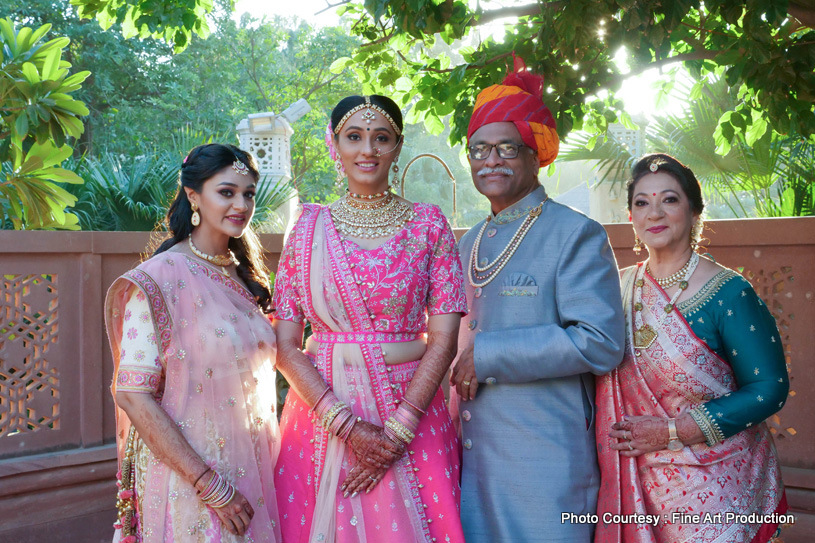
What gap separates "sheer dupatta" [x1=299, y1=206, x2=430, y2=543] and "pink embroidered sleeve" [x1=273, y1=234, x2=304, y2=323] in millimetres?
45

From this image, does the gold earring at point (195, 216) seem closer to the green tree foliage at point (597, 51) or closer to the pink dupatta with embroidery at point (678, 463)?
the green tree foliage at point (597, 51)

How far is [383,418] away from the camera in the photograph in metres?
2.55

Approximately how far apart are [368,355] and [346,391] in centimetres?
15

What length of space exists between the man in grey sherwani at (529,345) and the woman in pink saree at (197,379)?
30.7 inches

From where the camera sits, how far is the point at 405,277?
2.54m

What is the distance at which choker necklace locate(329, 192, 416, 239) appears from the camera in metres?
2.63

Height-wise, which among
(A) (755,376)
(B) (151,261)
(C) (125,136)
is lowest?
(A) (755,376)

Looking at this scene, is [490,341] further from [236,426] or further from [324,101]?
[324,101]

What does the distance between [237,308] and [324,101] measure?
17.4 metres

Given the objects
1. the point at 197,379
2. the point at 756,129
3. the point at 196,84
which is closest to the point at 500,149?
the point at 197,379

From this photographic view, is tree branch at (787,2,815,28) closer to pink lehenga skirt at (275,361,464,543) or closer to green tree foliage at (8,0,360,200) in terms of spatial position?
pink lehenga skirt at (275,361,464,543)

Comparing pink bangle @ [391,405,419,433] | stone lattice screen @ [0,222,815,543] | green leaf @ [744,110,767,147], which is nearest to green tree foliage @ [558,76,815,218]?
green leaf @ [744,110,767,147]

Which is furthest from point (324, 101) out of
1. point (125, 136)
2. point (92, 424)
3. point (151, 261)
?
point (151, 261)

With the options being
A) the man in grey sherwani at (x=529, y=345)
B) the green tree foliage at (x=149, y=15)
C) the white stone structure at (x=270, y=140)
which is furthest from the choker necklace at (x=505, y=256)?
the white stone structure at (x=270, y=140)
